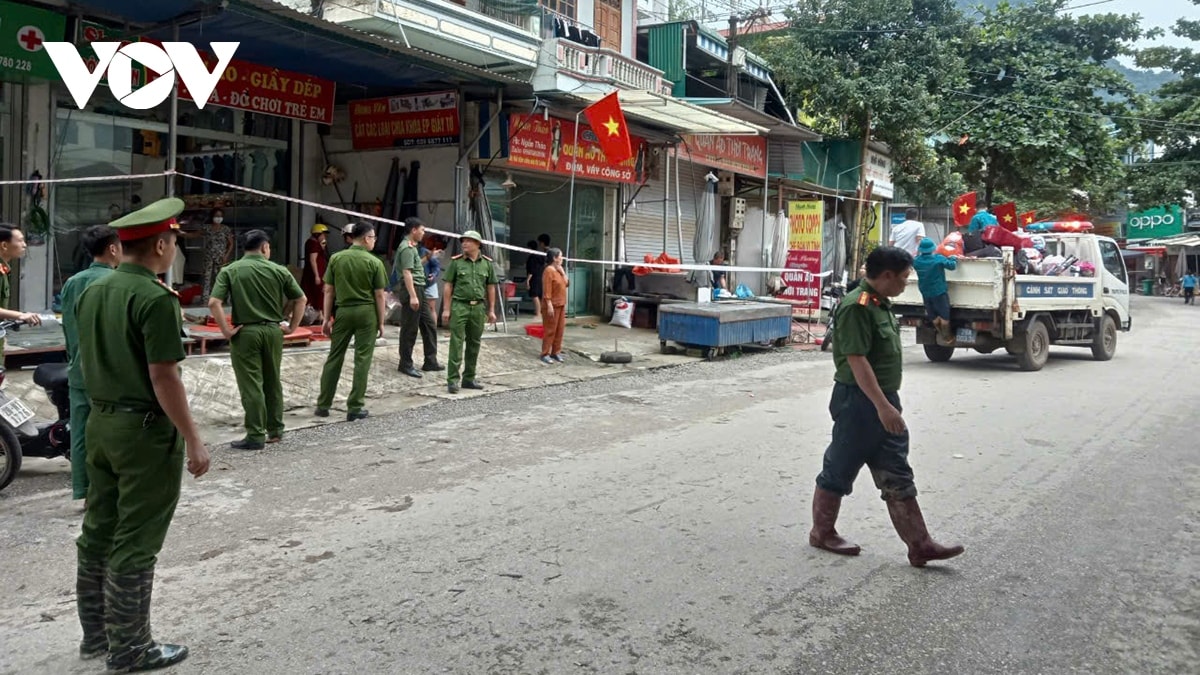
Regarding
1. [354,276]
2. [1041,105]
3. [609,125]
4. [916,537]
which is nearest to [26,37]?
[354,276]

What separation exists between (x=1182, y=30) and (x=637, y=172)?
2591cm

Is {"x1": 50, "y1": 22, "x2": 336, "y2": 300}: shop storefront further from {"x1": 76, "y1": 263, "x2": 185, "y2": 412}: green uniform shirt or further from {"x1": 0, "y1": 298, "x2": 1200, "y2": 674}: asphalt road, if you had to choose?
{"x1": 76, "y1": 263, "x2": 185, "y2": 412}: green uniform shirt

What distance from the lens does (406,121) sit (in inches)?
554

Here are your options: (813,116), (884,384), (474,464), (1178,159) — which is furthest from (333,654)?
(1178,159)

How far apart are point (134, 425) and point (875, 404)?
10.5 feet

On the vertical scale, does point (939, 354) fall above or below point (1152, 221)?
below

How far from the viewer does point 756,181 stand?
21906mm

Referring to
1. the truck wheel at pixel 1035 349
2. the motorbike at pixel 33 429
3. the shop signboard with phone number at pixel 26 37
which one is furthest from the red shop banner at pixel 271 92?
the truck wheel at pixel 1035 349

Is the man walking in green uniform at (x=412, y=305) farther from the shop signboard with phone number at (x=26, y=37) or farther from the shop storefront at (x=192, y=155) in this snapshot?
the shop signboard with phone number at (x=26, y=37)

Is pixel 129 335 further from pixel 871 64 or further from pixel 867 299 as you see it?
pixel 871 64

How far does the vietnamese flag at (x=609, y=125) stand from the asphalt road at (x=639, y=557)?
5.72 meters

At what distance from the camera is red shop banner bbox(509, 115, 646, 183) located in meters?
14.2

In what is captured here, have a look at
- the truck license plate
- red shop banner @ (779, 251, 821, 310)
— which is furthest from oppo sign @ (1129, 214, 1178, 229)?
the truck license plate

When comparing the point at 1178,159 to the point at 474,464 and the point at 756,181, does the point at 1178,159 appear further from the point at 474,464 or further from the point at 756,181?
the point at 474,464
